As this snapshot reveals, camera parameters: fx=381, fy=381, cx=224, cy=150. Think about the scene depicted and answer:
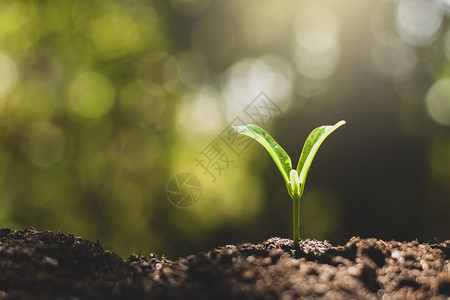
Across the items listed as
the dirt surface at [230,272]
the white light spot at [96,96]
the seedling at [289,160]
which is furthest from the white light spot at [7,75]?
the seedling at [289,160]

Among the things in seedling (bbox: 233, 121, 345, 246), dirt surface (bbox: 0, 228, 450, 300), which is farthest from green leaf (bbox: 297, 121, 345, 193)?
dirt surface (bbox: 0, 228, 450, 300)

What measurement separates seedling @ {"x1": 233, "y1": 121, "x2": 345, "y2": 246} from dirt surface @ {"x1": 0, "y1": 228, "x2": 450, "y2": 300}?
0.23 metres

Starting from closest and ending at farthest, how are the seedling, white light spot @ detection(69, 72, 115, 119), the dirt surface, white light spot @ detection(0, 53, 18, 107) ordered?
1. the dirt surface
2. the seedling
3. white light spot @ detection(0, 53, 18, 107)
4. white light spot @ detection(69, 72, 115, 119)

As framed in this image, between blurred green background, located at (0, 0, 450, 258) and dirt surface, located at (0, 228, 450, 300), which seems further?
blurred green background, located at (0, 0, 450, 258)

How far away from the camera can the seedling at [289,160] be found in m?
1.90

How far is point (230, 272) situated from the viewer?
4.73ft

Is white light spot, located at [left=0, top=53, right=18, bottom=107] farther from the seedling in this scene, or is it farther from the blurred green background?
the seedling

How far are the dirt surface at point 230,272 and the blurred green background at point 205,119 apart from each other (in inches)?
232

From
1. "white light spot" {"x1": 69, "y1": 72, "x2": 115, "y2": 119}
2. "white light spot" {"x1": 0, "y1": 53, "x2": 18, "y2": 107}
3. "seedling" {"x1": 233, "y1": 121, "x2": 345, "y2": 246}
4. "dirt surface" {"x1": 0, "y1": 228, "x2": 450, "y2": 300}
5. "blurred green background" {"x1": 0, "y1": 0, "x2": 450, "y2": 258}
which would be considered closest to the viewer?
"dirt surface" {"x1": 0, "y1": 228, "x2": 450, "y2": 300}

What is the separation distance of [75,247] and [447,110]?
351 inches

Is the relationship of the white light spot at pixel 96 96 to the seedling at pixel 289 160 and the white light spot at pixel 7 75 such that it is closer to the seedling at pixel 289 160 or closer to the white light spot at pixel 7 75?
the white light spot at pixel 7 75

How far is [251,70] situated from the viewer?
8.93m

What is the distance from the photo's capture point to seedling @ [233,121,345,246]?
6.23 feet

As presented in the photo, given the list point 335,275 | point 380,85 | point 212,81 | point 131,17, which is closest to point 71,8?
point 131,17
